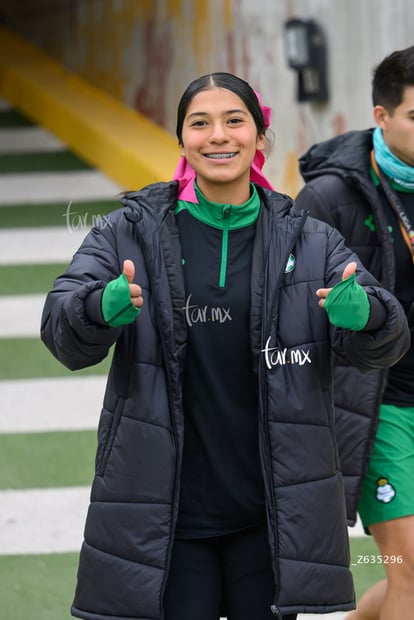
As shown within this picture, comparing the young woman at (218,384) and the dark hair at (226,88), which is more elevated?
the dark hair at (226,88)

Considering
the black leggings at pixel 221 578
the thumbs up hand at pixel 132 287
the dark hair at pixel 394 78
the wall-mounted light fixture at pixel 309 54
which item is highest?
the wall-mounted light fixture at pixel 309 54

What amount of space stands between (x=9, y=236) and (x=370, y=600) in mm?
6207

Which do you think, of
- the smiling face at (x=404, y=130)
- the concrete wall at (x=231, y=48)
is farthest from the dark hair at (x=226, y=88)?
the concrete wall at (x=231, y=48)

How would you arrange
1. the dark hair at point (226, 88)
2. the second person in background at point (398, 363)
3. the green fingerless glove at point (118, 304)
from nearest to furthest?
the green fingerless glove at point (118, 304), the dark hair at point (226, 88), the second person in background at point (398, 363)

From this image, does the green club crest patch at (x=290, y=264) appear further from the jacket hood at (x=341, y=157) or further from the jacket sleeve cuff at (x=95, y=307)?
the jacket hood at (x=341, y=157)

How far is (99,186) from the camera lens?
10.9m

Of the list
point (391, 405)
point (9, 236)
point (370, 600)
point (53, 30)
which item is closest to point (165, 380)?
point (391, 405)

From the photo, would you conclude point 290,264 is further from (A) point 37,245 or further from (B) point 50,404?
(A) point 37,245

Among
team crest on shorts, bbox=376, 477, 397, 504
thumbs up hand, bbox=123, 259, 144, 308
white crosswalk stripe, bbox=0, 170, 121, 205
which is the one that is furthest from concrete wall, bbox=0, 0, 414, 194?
thumbs up hand, bbox=123, 259, 144, 308

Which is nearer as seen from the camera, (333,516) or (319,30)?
(333,516)

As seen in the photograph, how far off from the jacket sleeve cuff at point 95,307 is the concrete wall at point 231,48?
15.8ft

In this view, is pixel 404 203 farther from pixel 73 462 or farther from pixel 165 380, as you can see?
pixel 73 462

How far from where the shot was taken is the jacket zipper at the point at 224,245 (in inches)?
133

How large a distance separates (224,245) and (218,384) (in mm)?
354
